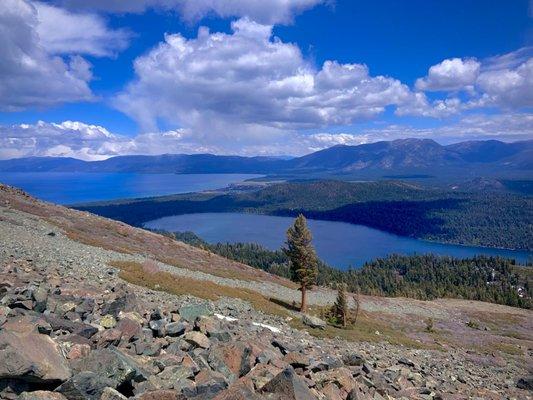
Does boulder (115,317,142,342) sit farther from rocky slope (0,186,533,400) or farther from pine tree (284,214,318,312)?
pine tree (284,214,318,312)

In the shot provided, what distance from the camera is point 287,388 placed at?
1330cm

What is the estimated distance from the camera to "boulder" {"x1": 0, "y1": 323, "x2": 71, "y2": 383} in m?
10.5

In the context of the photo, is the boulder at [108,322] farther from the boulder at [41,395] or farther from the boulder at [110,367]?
the boulder at [41,395]

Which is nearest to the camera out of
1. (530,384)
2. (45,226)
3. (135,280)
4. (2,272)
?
(2,272)

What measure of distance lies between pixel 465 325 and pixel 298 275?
141 feet

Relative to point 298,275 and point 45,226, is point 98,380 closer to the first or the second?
point 298,275

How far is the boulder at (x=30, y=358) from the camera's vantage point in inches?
412

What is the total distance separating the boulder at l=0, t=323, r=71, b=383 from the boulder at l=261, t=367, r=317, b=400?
613cm

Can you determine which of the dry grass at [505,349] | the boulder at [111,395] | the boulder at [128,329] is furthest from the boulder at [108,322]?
the dry grass at [505,349]

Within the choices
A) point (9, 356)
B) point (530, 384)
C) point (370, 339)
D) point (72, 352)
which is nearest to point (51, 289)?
point (72, 352)

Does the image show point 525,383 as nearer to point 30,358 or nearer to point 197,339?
point 197,339

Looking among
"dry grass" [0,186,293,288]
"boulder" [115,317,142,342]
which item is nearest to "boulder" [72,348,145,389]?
"boulder" [115,317,142,342]

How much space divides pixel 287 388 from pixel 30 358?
7589 mm

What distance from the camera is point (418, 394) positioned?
22.3m
